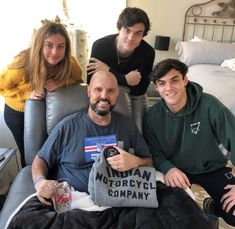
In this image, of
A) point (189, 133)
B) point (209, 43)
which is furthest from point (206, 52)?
point (189, 133)

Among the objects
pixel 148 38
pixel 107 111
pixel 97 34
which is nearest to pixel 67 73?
pixel 107 111

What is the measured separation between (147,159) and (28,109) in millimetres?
737

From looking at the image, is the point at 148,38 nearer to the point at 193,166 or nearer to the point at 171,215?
the point at 193,166

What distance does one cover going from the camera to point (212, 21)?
3.78 m

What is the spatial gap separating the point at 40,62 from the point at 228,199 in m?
1.27

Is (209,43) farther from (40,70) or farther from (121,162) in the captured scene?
(121,162)

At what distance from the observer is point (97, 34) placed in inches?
136

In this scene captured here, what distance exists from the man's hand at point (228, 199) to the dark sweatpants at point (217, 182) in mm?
33

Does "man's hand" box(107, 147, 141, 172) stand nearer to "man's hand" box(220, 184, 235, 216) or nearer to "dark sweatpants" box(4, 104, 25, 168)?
"man's hand" box(220, 184, 235, 216)

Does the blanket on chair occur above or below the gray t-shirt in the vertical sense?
below

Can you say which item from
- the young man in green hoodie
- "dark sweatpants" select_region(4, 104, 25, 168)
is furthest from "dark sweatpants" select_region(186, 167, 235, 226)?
"dark sweatpants" select_region(4, 104, 25, 168)

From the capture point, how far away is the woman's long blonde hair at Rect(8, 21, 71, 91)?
156 centimetres

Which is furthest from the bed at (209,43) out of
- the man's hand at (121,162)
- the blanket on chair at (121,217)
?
the blanket on chair at (121,217)

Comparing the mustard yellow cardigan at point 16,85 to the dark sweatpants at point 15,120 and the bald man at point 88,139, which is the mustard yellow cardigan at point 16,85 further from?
the bald man at point 88,139
